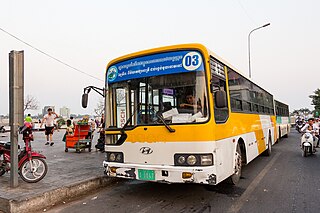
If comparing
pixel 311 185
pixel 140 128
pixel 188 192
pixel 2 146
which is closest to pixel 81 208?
pixel 140 128

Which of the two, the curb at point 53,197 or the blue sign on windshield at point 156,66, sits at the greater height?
the blue sign on windshield at point 156,66

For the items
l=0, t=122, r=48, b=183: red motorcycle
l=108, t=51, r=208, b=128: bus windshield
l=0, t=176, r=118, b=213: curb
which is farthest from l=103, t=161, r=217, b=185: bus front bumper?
l=0, t=122, r=48, b=183: red motorcycle

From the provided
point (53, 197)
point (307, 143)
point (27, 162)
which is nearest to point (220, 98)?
point (53, 197)

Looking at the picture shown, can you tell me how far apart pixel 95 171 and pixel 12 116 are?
247 cm

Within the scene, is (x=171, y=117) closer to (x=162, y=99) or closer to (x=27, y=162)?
(x=162, y=99)

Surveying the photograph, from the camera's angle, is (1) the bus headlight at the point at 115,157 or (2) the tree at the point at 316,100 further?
(2) the tree at the point at 316,100

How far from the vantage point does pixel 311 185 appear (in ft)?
19.4

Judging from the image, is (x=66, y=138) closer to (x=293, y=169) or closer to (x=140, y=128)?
(x=140, y=128)

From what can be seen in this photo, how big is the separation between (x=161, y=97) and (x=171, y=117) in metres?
0.45

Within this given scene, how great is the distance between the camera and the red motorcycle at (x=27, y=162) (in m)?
5.66

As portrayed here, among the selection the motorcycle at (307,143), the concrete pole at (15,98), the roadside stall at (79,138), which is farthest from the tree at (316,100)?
the concrete pole at (15,98)

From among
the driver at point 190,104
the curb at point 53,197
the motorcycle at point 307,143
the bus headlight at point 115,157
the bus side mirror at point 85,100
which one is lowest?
the curb at point 53,197

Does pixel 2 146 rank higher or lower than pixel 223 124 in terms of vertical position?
lower

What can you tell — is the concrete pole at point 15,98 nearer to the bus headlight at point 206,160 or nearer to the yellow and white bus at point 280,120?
the bus headlight at point 206,160
